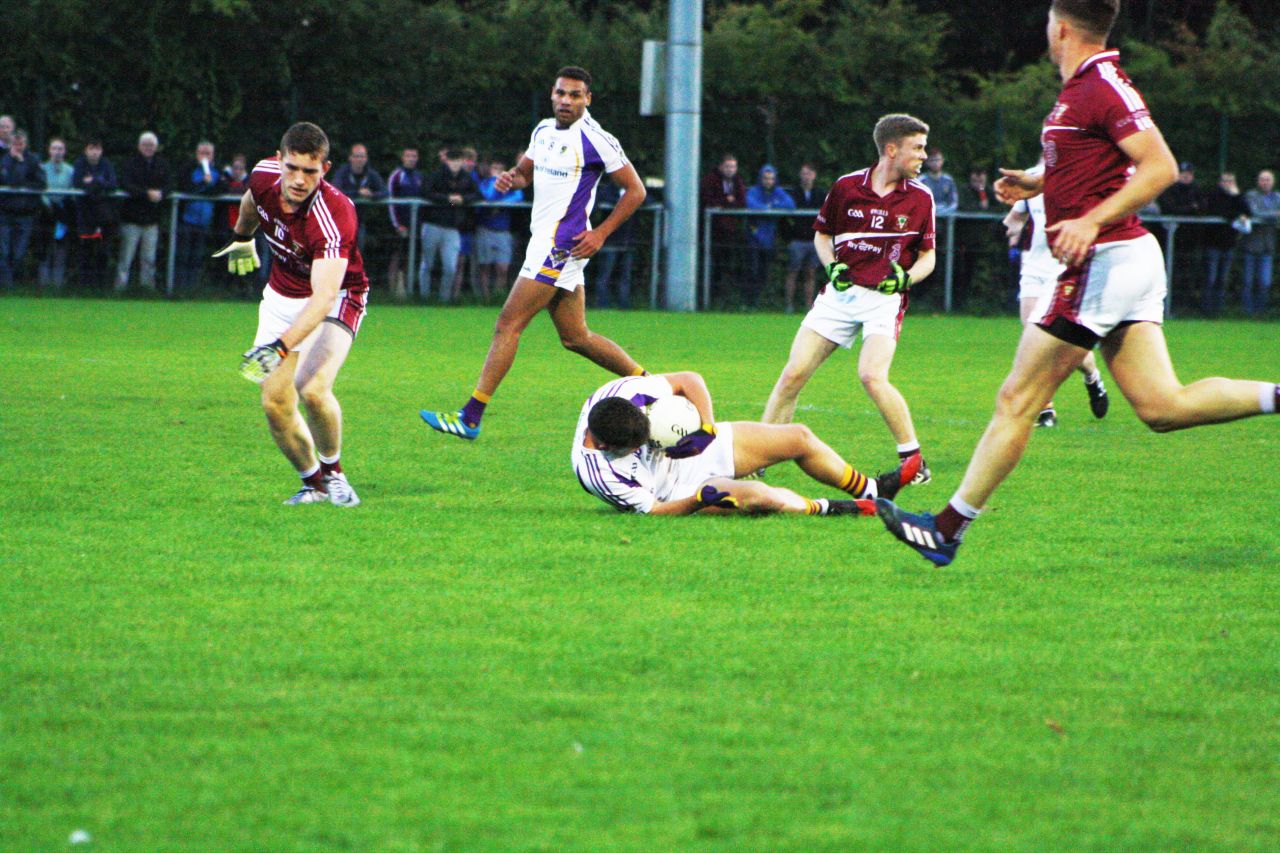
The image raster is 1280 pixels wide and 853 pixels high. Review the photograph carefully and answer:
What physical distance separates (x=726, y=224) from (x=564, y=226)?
1480cm

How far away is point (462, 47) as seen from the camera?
27875mm

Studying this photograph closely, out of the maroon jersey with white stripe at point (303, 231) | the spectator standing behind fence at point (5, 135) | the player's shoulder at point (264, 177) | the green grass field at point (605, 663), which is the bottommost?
the green grass field at point (605, 663)

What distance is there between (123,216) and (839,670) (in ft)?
65.5

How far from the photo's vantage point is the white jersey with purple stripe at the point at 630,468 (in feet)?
25.9

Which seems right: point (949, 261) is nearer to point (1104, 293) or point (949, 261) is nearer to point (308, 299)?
point (308, 299)

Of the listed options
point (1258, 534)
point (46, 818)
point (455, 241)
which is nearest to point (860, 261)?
point (1258, 534)

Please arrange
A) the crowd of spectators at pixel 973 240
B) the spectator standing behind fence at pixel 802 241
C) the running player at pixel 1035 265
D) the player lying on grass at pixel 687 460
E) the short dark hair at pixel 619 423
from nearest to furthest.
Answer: the short dark hair at pixel 619 423 → the player lying on grass at pixel 687 460 → the running player at pixel 1035 265 → the spectator standing behind fence at pixel 802 241 → the crowd of spectators at pixel 973 240

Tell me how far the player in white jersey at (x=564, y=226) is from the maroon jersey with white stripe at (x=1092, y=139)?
4.75 m

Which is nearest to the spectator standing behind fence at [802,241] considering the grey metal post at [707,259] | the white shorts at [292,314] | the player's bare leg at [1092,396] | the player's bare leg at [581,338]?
the grey metal post at [707,259]

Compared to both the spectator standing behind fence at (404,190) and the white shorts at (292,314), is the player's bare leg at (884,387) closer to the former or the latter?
the white shorts at (292,314)

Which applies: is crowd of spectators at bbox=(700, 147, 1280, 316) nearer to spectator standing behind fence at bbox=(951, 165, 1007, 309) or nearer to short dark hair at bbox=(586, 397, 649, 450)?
spectator standing behind fence at bbox=(951, 165, 1007, 309)

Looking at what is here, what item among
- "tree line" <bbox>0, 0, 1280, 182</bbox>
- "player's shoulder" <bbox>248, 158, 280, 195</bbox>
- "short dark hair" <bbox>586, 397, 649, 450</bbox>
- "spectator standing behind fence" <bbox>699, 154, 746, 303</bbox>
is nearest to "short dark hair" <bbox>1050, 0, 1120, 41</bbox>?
"short dark hair" <bbox>586, 397, 649, 450</bbox>

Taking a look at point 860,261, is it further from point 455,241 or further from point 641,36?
point 641,36

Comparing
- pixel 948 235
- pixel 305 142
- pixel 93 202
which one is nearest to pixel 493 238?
pixel 93 202
